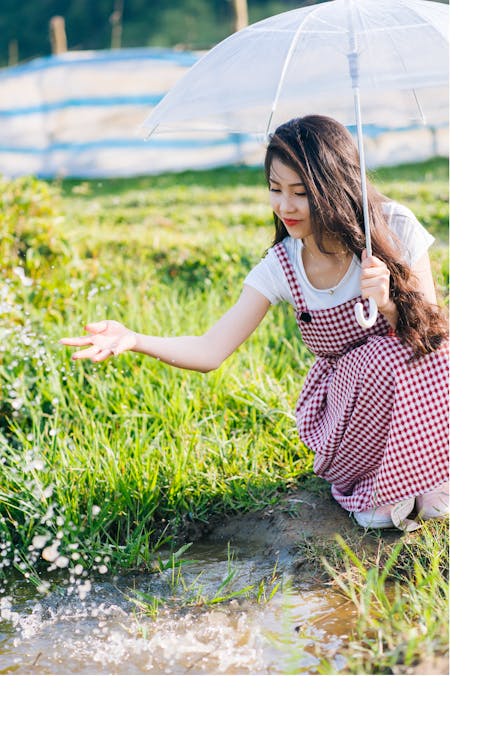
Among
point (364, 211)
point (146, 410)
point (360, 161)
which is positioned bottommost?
point (146, 410)

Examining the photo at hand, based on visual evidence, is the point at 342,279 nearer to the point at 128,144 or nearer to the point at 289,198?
the point at 289,198

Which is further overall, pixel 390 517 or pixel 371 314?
pixel 390 517

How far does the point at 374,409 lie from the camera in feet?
7.27

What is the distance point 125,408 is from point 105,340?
78 cm

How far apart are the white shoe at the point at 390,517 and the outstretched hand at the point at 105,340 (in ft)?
2.46

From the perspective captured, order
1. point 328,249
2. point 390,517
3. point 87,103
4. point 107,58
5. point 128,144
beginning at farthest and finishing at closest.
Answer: point 87,103
point 128,144
point 107,58
point 390,517
point 328,249

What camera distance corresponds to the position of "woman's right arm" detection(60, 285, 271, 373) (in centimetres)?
204

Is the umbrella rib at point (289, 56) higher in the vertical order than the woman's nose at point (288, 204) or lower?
higher

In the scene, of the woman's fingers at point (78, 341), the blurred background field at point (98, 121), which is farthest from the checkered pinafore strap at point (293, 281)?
the blurred background field at point (98, 121)

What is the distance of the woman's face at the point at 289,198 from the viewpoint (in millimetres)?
2066

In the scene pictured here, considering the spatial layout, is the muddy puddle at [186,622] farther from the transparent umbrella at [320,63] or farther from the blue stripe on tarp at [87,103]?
the blue stripe on tarp at [87,103]

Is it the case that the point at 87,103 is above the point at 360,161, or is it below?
above

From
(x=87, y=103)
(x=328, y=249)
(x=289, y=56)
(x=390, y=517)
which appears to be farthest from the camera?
(x=87, y=103)

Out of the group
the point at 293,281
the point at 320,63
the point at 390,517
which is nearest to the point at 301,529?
the point at 390,517
